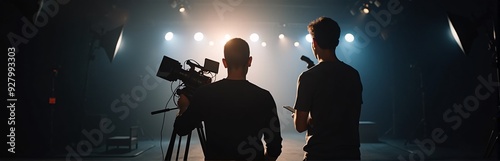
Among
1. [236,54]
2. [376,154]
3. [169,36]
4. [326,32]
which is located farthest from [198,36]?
[326,32]

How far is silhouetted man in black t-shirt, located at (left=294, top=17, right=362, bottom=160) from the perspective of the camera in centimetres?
147

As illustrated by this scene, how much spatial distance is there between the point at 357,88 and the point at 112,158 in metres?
5.02

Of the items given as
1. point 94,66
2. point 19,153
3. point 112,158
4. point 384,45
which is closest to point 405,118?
point 384,45

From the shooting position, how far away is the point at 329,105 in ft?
4.82

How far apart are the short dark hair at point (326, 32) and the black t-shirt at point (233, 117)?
36 cm

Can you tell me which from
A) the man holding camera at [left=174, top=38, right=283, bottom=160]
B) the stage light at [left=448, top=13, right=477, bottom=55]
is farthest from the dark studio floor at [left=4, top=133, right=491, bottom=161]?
the man holding camera at [left=174, top=38, right=283, bottom=160]

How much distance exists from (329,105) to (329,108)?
13 millimetres

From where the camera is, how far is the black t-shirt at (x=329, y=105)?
1.46m

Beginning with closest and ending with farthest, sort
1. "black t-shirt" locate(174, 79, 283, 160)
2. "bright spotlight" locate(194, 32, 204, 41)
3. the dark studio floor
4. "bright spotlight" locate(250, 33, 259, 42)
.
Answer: "black t-shirt" locate(174, 79, 283, 160), the dark studio floor, "bright spotlight" locate(194, 32, 204, 41), "bright spotlight" locate(250, 33, 259, 42)

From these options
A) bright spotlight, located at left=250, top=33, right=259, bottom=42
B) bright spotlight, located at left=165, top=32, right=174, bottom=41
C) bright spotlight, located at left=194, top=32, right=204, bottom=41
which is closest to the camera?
bright spotlight, located at left=165, top=32, right=174, bottom=41

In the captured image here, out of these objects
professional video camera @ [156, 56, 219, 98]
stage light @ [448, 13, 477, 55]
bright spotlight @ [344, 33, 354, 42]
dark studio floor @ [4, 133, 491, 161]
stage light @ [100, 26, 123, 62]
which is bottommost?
dark studio floor @ [4, 133, 491, 161]

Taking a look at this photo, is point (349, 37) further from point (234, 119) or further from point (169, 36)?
point (234, 119)

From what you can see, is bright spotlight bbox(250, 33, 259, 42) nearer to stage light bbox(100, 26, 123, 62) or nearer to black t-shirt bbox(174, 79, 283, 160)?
stage light bbox(100, 26, 123, 62)

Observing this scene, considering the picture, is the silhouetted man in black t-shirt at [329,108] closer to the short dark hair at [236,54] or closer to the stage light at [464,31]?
the short dark hair at [236,54]
